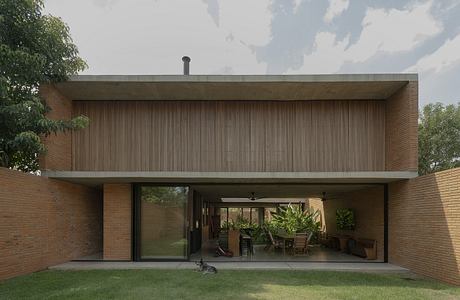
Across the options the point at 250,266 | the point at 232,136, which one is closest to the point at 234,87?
the point at 232,136

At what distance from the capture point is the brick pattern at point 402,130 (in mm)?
10297

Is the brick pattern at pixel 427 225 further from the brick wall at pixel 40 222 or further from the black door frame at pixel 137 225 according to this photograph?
the brick wall at pixel 40 222

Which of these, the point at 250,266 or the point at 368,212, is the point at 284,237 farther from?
the point at 250,266

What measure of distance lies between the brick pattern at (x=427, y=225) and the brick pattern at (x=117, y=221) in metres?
7.85

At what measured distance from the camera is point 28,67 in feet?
28.5

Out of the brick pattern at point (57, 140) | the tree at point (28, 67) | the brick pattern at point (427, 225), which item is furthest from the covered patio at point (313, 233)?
the tree at point (28, 67)

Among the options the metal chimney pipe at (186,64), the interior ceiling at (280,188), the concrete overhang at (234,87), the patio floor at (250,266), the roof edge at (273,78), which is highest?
the metal chimney pipe at (186,64)

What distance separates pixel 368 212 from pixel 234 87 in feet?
21.4

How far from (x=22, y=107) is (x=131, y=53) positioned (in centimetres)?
458

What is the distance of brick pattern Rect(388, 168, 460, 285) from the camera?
8.55 metres

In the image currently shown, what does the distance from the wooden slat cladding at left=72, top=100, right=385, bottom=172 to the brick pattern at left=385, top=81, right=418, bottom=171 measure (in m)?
0.33

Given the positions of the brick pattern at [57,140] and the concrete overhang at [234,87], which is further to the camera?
the brick pattern at [57,140]

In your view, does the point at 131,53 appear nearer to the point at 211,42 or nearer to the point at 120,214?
the point at 211,42

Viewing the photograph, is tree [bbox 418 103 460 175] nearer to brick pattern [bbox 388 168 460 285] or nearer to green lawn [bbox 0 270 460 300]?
brick pattern [bbox 388 168 460 285]
